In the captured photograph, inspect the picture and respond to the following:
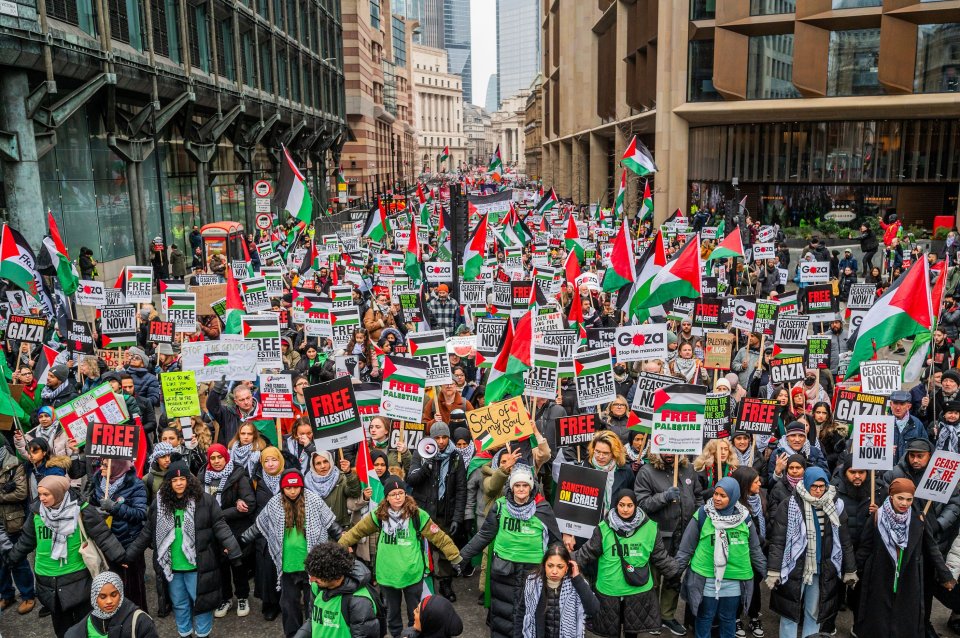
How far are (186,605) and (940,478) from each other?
6.50m

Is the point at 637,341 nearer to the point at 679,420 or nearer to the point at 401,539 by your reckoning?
the point at 679,420

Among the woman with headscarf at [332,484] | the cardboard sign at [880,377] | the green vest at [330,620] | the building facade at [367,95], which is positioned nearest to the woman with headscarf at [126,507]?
the woman with headscarf at [332,484]

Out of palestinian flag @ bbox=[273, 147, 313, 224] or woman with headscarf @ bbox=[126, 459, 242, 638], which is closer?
woman with headscarf @ bbox=[126, 459, 242, 638]

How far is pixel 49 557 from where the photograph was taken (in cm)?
680

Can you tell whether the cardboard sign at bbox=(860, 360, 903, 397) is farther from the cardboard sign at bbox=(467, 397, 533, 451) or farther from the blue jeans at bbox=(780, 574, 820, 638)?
the cardboard sign at bbox=(467, 397, 533, 451)

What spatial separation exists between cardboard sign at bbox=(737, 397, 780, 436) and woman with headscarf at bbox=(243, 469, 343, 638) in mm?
4137

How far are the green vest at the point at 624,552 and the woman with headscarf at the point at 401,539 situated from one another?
1.19m

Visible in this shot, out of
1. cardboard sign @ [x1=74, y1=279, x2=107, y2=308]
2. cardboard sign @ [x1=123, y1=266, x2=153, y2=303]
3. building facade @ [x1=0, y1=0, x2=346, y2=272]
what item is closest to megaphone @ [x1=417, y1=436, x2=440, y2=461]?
cardboard sign @ [x1=123, y1=266, x2=153, y2=303]

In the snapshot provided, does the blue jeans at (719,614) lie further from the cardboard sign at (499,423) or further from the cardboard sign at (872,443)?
the cardboard sign at (499,423)

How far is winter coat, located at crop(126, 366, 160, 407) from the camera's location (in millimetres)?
10836

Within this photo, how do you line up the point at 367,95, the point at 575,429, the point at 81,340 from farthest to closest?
the point at 367,95 < the point at 81,340 < the point at 575,429

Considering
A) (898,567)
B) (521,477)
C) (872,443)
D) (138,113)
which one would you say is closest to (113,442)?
(521,477)

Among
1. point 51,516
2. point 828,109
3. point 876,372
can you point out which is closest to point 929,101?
point 828,109

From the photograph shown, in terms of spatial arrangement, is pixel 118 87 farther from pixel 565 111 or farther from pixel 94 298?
pixel 565 111
